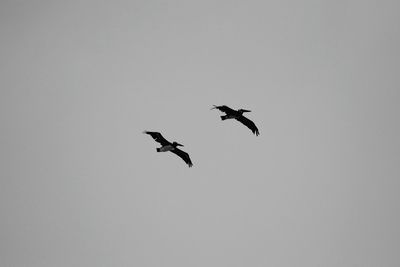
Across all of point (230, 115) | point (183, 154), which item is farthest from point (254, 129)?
point (183, 154)

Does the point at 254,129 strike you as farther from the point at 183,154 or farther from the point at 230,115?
the point at 183,154

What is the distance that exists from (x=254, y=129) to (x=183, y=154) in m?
6.84

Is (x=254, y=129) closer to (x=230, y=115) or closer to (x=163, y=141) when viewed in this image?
(x=230, y=115)

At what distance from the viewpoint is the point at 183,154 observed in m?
58.3

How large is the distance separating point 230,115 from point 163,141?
6308 millimetres

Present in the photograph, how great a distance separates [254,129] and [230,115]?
2976 millimetres

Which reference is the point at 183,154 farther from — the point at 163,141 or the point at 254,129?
the point at 254,129

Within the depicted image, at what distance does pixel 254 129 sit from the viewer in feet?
190

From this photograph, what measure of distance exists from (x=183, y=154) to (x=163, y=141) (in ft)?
10.3

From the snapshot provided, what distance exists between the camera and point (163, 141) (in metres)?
56.0

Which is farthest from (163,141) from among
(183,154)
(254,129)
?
(254,129)
